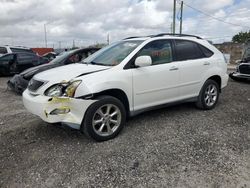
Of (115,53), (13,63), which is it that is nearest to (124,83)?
(115,53)

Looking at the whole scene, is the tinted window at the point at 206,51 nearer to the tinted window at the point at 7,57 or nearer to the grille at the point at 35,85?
the grille at the point at 35,85

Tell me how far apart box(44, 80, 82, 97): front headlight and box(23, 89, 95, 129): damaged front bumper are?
0.23 feet

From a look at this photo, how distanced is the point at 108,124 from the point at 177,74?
5.84ft

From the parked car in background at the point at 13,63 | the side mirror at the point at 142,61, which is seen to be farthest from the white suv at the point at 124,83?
the parked car in background at the point at 13,63

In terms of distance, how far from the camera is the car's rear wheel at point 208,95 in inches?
210

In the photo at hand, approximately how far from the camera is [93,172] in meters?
2.99

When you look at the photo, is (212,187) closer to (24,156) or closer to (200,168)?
(200,168)

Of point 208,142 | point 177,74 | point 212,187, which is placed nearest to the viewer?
point 212,187

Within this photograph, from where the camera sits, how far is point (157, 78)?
4379mm

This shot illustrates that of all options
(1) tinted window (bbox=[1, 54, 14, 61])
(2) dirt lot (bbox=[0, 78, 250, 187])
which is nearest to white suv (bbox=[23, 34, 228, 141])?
(2) dirt lot (bbox=[0, 78, 250, 187])

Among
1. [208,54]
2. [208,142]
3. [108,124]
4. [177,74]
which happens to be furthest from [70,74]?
[208,54]

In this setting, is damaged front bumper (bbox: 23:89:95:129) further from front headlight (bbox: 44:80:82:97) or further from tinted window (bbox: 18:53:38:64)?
tinted window (bbox: 18:53:38:64)

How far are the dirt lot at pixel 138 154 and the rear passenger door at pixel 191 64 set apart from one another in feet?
1.95

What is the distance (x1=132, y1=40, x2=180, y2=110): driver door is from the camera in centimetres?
417
